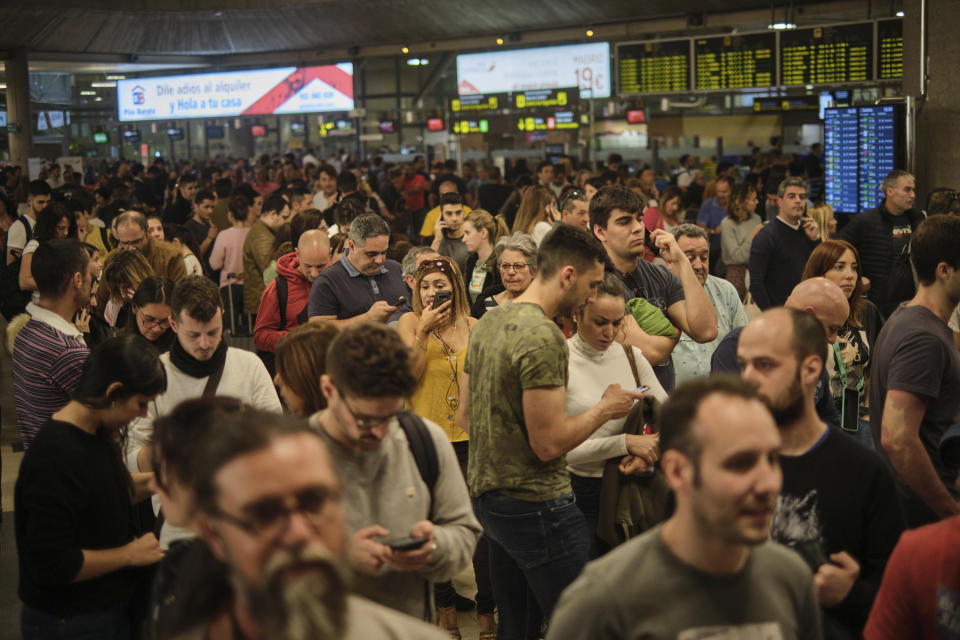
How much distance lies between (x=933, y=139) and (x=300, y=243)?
21.9ft

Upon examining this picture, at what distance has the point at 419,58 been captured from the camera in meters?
20.9

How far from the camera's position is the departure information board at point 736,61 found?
1190 centimetres

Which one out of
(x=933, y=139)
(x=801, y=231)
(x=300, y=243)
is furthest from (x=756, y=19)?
(x=300, y=243)

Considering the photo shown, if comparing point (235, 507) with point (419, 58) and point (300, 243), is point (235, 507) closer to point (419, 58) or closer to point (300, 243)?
point (300, 243)

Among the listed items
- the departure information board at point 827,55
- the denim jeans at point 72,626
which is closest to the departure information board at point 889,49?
the departure information board at point 827,55

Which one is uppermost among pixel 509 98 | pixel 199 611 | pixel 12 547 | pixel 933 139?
pixel 509 98

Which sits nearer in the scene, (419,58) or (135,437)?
(135,437)

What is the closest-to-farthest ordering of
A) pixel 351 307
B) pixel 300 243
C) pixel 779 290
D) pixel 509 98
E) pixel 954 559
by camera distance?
pixel 954 559, pixel 351 307, pixel 300 243, pixel 779 290, pixel 509 98

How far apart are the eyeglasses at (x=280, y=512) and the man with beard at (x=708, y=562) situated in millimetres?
604

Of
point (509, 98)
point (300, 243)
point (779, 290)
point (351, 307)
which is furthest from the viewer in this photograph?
point (509, 98)

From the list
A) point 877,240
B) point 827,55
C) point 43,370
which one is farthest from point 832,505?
point 827,55

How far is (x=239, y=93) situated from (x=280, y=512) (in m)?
21.3

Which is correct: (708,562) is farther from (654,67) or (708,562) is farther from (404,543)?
(654,67)

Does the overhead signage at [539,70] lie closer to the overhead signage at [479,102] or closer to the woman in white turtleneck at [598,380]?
the overhead signage at [479,102]
